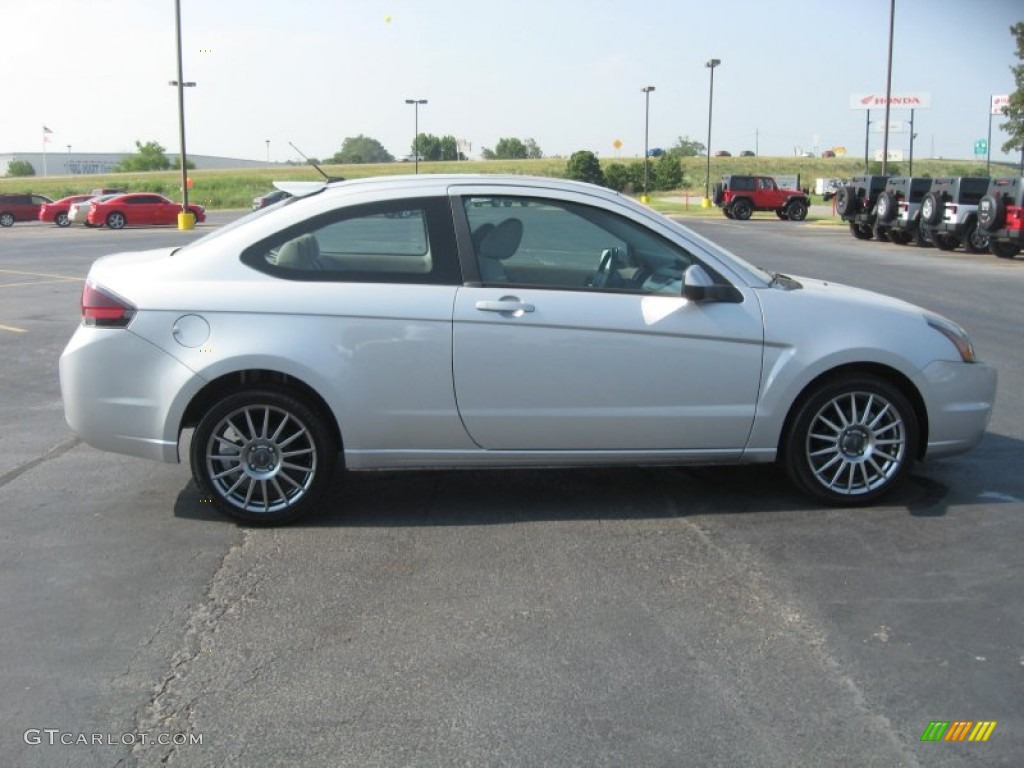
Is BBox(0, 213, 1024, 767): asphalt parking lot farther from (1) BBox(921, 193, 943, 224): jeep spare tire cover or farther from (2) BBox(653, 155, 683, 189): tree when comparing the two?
(2) BBox(653, 155, 683, 189): tree

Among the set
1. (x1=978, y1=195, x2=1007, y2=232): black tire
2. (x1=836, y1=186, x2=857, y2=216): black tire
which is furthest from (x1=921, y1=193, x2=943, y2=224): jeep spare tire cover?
(x1=836, y1=186, x2=857, y2=216): black tire

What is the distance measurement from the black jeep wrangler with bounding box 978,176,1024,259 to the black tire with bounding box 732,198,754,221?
86.6 ft

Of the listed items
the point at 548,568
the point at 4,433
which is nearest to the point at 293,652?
the point at 548,568

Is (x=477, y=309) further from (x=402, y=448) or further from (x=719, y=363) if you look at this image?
(x=719, y=363)

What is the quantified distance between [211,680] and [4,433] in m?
4.31

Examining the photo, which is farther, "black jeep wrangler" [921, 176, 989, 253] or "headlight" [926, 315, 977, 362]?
"black jeep wrangler" [921, 176, 989, 253]

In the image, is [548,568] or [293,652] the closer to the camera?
[293,652]

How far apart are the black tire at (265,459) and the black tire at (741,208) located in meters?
46.4

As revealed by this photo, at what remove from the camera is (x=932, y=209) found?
83.3 feet

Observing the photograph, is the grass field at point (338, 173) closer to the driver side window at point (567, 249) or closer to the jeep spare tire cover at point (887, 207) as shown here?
the jeep spare tire cover at point (887, 207)

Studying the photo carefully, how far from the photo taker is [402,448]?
5.12m

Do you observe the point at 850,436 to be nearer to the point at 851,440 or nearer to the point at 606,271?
the point at 851,440

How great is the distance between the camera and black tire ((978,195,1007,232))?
2242 centimetres
